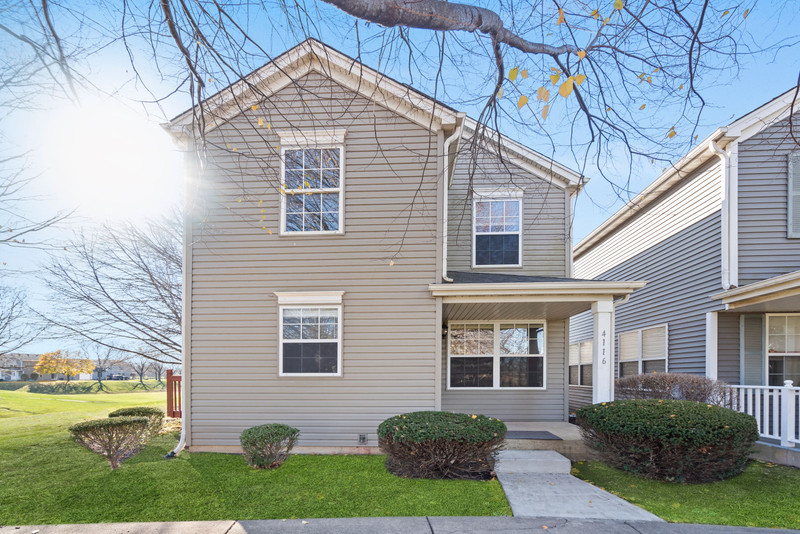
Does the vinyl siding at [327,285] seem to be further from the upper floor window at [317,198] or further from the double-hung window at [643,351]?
the double-hung window at [643,351]

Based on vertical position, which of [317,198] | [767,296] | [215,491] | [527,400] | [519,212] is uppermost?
[519,212]

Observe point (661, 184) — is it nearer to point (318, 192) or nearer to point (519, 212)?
point (519, 212)

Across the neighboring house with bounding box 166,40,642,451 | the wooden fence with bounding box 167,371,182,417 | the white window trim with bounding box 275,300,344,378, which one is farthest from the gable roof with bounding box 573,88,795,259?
the wooden fence with bounding box 167,371,182,417

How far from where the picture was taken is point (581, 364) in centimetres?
1424

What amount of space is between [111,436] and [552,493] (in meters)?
5.74

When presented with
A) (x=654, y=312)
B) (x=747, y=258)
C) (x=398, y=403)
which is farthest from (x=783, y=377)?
(x=398, y=403)

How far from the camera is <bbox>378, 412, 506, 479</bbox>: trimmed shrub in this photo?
5.61 meters

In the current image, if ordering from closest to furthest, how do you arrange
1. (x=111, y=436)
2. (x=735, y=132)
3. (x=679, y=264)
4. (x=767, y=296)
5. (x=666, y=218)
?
(x=111, y=436)
(x=767, y=296)
(x=735, y=132)
(x=679, y=264)
(x=666, y=218)

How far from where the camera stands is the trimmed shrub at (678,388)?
7332mm

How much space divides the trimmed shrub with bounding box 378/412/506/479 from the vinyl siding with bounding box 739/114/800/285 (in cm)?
584

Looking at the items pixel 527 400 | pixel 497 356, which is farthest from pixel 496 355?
pixel 527 400

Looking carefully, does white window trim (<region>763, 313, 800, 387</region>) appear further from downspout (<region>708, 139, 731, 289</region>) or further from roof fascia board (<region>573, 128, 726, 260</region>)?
roof fascia board (<region>573, 128, 726, 260</region>)

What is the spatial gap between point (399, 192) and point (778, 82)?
5002 millimetres

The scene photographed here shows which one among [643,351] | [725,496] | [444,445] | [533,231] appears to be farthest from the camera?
[643,351]
